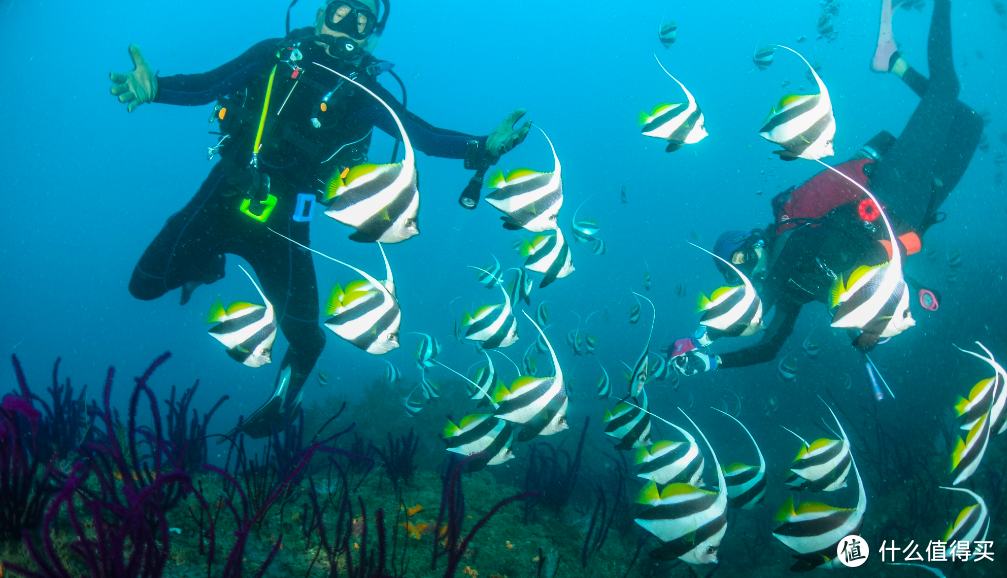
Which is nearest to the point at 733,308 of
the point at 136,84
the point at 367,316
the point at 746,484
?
the point at 746,484

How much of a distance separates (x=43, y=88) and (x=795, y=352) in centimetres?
12532

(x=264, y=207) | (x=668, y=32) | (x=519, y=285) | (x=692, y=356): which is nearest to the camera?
(x=264, y=207)

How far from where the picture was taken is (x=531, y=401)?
2.42 metres

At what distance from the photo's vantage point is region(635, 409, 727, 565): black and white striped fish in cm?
213

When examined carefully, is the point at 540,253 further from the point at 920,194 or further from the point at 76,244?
the point at 76,244

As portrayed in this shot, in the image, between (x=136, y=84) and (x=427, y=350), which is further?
(x=427, y=350)

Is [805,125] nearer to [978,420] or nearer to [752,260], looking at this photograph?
[978,420]

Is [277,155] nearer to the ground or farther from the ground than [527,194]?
farther from the ground

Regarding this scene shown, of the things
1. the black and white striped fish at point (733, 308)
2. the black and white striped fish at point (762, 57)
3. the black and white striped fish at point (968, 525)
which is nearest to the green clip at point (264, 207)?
the black and white striped fish at point (733, 308)

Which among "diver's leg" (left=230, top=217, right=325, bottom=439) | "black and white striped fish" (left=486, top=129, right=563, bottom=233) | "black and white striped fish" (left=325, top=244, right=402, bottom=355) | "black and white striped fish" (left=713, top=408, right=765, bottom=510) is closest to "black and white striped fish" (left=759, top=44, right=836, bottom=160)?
"black and white striped fish" (left=486, top=129, right=563, bottom=233)

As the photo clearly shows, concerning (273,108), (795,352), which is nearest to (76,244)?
(273,108)

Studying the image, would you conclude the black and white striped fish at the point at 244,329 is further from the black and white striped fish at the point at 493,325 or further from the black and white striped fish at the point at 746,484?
the black and white striped fish at the point at 746,484

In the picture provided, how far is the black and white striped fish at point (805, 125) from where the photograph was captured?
2.62 m

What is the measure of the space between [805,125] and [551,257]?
179 cm
